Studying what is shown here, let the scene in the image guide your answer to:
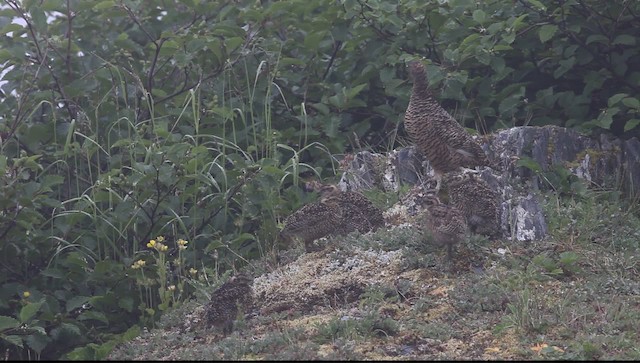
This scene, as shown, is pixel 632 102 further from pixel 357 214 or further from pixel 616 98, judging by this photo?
pixel 357 214

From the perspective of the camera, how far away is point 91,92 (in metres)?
10.6

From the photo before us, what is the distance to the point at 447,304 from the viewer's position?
22.7ft

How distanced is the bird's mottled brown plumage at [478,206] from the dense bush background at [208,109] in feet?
6.14

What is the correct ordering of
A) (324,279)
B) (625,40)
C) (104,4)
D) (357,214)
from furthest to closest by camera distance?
1. (625,40)
2. (104,4)
3. (357,214)
4. (324,279)

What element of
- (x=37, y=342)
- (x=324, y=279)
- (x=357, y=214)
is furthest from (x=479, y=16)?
(x=37, y=342)

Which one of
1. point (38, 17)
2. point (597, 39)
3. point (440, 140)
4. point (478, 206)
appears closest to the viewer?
point (478, 206)

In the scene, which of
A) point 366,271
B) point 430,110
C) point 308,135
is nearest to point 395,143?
point 308,135

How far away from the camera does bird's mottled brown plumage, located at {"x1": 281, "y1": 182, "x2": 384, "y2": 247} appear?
8320 mm

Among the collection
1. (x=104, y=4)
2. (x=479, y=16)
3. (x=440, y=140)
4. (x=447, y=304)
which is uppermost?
(x=104, y=4)

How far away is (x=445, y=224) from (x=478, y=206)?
0.71 metres

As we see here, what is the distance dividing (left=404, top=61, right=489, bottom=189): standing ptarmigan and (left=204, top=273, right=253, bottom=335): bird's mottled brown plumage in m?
2.42

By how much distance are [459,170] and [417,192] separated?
468 mm

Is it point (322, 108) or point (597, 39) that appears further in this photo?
point (322, 108)

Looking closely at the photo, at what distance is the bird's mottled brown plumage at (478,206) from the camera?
7953mm
